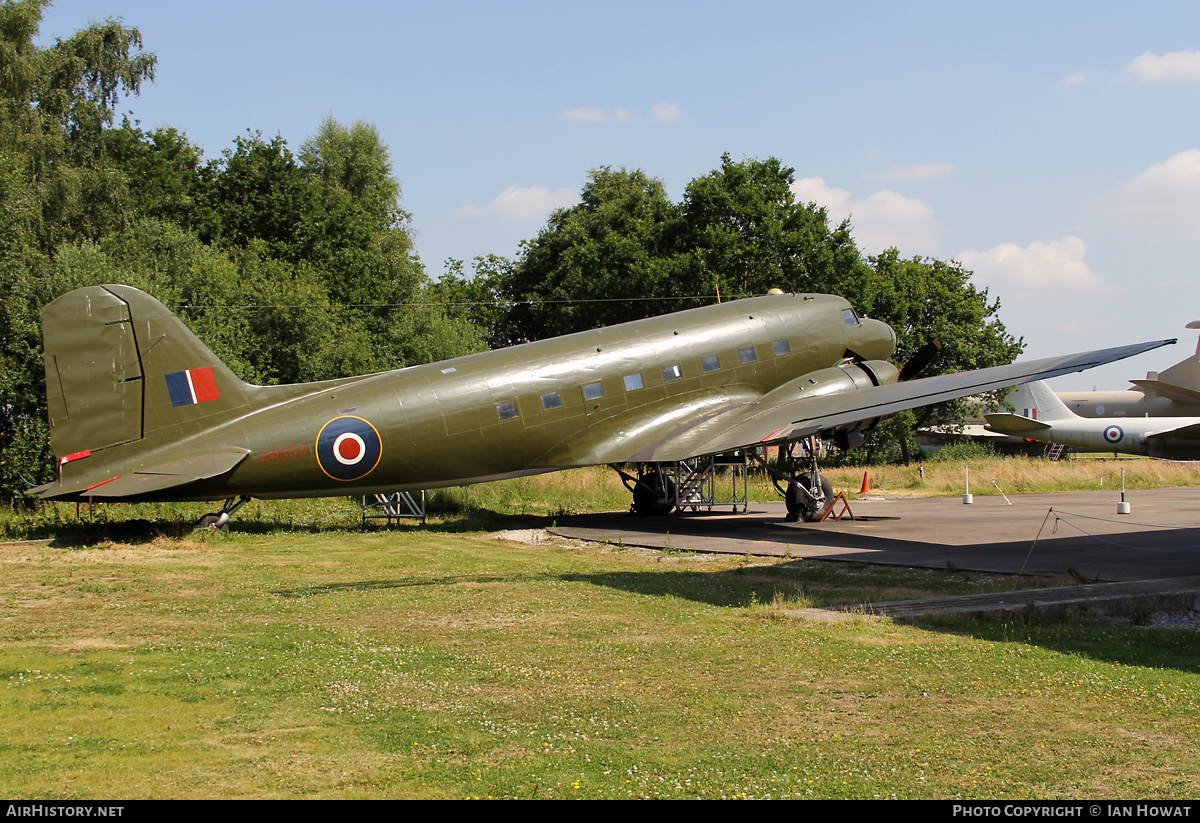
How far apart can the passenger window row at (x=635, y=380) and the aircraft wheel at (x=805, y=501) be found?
3.44 m

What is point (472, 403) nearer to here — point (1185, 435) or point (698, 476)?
point (698, 476)

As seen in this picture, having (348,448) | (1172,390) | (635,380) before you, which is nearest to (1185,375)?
(1172,390)

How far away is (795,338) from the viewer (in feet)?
80.8

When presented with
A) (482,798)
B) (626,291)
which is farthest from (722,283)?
(482,798)

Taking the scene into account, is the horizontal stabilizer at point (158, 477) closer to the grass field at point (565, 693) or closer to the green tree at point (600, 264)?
the grass field at point (565, 693)

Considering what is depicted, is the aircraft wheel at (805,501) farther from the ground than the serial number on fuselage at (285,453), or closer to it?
closer to it

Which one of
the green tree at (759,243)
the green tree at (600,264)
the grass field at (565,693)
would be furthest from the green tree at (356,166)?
the grass field at (565,693)

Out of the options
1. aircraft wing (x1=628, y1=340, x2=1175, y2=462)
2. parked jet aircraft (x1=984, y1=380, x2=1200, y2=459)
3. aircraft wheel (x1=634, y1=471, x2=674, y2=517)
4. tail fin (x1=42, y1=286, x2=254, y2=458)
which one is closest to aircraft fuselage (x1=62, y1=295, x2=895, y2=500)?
tail fin (x1=42, y1=286, x2=254, y2=458)

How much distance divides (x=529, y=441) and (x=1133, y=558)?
1279 centimetres

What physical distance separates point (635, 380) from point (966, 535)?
8626 millimetres

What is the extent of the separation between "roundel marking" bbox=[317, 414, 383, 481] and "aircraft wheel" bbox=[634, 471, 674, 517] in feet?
30.8

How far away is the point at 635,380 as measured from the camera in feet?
75.7

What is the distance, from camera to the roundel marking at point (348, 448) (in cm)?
1966

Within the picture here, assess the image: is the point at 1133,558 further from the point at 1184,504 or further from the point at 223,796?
the point at 223,796
